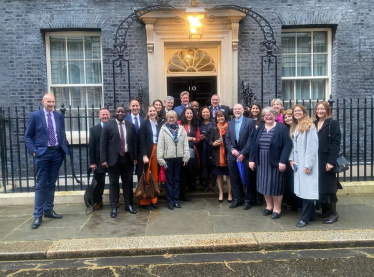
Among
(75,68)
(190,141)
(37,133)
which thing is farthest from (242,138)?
(75,68)

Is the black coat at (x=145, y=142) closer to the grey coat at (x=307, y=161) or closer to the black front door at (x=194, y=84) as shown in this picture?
the grey coat at (x=307, y=161)

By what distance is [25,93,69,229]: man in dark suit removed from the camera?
5324 mm

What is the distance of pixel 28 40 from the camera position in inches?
313

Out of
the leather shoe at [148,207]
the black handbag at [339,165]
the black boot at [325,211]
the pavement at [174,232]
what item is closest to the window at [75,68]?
the leather shoe at [148,207]

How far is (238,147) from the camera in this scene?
19.3ft

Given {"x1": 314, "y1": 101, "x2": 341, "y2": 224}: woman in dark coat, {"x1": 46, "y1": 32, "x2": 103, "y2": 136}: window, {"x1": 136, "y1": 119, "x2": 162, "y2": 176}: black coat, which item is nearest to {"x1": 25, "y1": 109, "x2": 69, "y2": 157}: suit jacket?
{"x1": 136, "y1": 119, "x2": 162, "y2": 176}: black coat

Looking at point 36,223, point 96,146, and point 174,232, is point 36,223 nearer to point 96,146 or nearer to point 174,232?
point 96,146

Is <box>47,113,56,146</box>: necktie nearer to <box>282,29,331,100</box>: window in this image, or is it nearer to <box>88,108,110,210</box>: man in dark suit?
<box>88,108,110,210</box>: man in dark suit

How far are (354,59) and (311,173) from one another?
4.75m

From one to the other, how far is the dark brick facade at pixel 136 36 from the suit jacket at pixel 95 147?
2.47m

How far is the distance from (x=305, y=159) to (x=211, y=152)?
6.12 feet

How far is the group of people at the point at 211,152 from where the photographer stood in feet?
16.4

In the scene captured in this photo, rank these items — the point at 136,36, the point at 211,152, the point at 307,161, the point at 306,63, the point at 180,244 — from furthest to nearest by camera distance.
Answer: the point at 306,63 < the point at 136,36 < the point at 211,152 < the point at 307,161 < the point at 180,244

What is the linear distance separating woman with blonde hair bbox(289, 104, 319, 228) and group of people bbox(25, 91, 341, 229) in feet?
0.05
